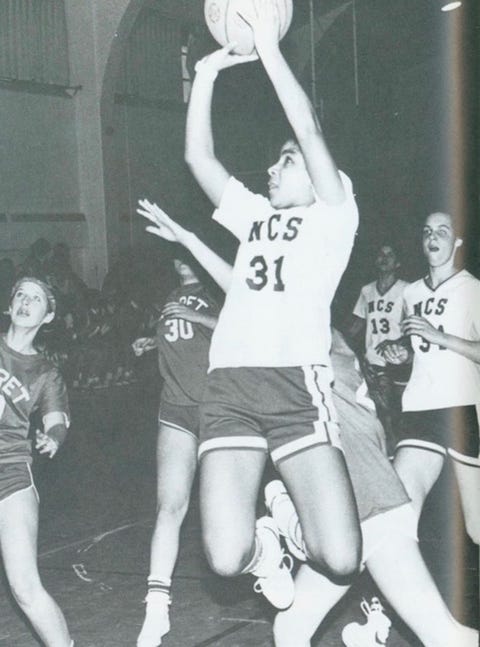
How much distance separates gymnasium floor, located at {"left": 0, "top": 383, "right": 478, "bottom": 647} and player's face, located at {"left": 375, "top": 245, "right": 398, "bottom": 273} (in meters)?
2.06

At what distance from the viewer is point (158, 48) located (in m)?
26.2

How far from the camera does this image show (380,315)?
10266 millimetres

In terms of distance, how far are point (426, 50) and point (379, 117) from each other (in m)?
1.94

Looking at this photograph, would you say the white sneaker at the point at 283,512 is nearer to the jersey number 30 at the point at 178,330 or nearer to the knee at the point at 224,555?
the knee at the point at 224,555

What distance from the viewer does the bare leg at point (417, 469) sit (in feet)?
18.6

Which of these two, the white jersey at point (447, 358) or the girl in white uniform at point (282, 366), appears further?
the white jersey at point (447, 358)

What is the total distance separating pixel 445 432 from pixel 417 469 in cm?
32

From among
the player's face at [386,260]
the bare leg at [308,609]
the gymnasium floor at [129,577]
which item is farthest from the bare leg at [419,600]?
the player's face at [386,260]

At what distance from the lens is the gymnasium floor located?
5.86 metres

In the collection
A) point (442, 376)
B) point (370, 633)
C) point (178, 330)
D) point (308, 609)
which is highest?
point (178, 330)

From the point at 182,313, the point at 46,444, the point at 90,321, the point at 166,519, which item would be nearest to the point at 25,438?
the point at 46,444

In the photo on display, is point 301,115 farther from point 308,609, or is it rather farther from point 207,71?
point 308,609

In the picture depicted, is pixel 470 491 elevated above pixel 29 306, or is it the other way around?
pixel 29 306

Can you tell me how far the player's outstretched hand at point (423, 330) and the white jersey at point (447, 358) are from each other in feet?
1.16
